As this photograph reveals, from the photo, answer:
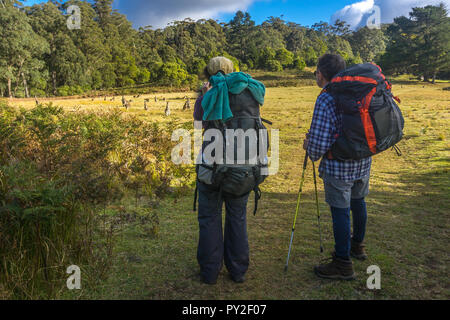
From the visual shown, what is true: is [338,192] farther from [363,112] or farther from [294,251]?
[294,251]

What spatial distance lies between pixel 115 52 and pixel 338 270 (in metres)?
72.8

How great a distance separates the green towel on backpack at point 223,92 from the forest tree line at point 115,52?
47.6 m

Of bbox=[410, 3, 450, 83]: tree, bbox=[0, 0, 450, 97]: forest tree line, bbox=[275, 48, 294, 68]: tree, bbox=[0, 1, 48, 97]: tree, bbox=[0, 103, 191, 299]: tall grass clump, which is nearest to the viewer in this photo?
bbox=[0, 103, 191, 299]: tall grass clump

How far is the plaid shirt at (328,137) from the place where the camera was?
120 inches

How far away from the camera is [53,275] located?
313 centimetres

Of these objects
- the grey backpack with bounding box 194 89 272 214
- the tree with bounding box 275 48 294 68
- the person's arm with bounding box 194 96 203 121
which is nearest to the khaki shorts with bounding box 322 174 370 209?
the grey backpack with bounding box 194 89 272 214

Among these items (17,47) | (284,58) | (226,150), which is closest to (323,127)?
(226,150)

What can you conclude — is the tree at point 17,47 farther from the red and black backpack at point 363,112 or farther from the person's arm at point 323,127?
the red and black backpack at point 363,112

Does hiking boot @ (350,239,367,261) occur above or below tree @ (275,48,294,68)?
below

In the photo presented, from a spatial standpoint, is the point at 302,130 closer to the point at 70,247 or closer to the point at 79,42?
the point at 70,247

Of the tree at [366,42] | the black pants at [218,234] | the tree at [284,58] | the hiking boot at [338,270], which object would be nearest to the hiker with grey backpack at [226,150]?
the black pants at [218,234]

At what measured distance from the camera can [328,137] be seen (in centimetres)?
305

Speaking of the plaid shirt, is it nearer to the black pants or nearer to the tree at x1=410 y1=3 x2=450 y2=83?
the black pants

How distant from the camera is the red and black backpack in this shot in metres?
2.92
